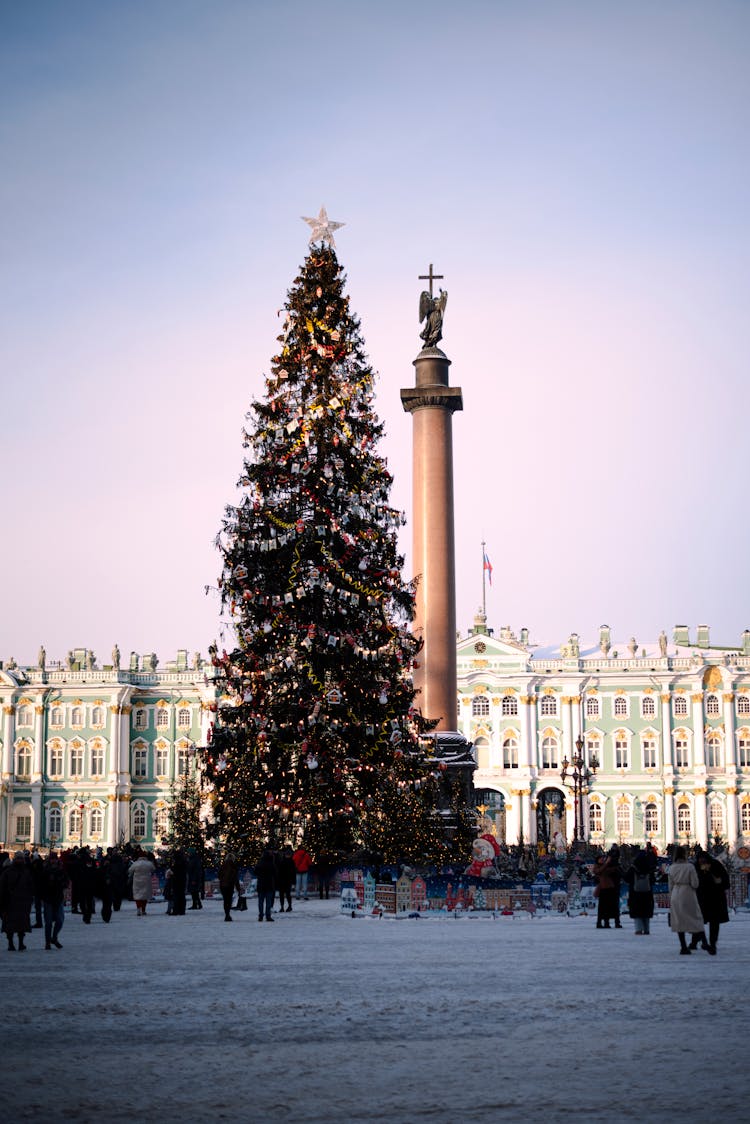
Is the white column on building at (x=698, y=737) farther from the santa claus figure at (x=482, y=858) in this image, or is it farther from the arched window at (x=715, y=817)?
the santa claus figure at (x=482, y=858)

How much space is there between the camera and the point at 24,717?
99.8m

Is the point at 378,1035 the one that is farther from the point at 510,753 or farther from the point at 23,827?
the point at 23,827

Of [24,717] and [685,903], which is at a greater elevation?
[24,717]

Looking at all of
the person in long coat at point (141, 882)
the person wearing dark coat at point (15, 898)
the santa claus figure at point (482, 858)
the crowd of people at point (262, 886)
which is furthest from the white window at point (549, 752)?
the person wearing dark coat at point (15, 898)

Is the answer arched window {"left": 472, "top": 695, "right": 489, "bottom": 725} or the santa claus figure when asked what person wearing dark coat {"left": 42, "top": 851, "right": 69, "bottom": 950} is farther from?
arched window {"left": 472, "top": 695, "right": 489, "bottom": 725}

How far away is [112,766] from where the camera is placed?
98.6 m

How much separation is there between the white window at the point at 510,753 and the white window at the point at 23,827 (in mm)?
30772

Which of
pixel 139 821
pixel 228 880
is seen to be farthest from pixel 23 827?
pixel 228 880

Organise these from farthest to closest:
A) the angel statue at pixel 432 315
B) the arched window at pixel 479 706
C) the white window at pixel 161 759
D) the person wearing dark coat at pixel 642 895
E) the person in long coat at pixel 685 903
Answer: the white window at pixel 161 759 < the arched window at pixel 479 706 < the angel statue at pixel 432 315 < the person wearing dark coat at pixel 642 895 < the person in long coat at pixel 685 903

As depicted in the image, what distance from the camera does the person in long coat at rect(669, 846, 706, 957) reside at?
17.8m

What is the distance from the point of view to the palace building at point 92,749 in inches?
3846

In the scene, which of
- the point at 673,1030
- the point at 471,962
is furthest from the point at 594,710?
the point at 673,1030

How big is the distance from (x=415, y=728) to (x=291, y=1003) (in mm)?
18499

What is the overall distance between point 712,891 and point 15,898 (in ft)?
29.9
